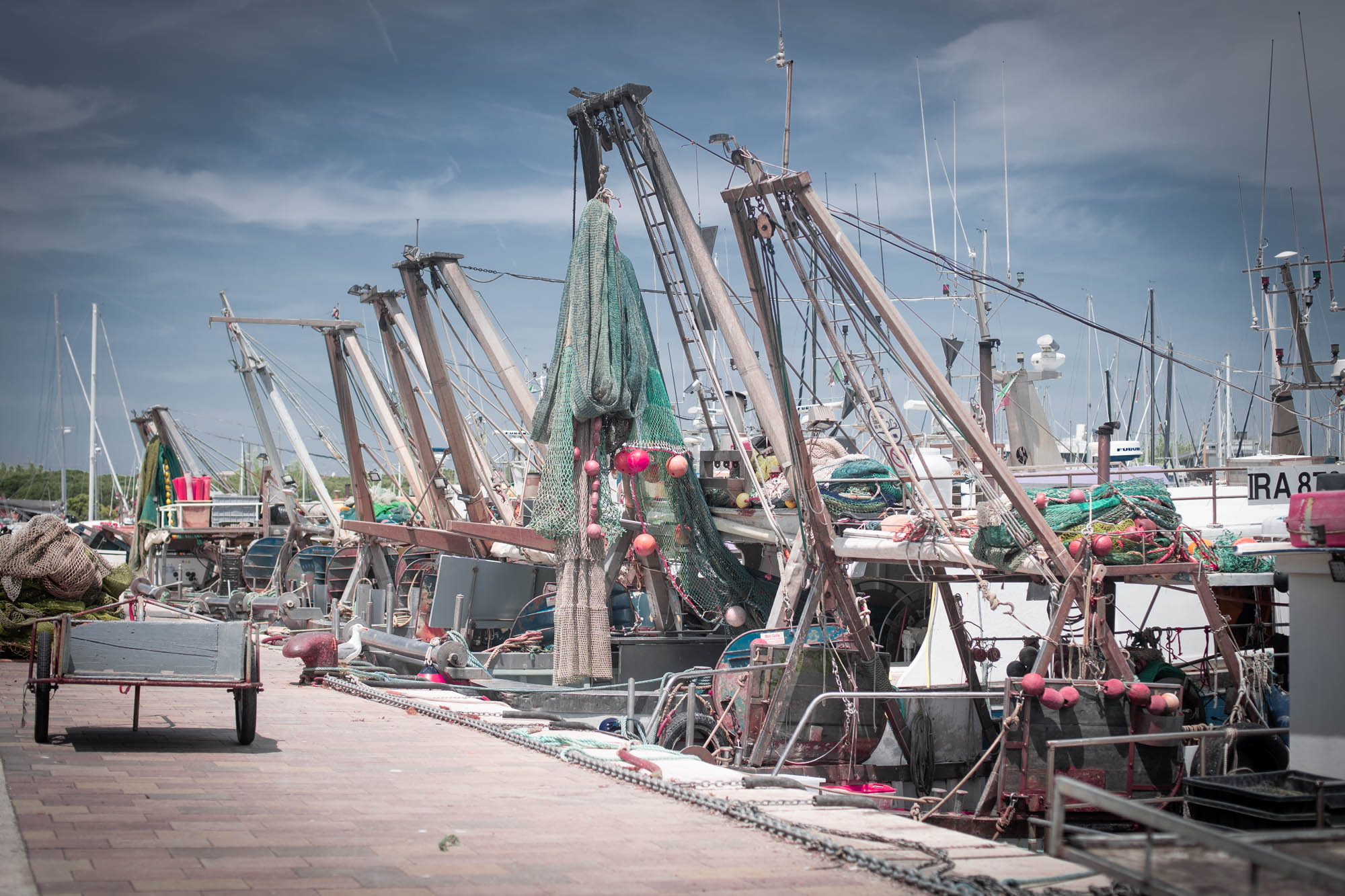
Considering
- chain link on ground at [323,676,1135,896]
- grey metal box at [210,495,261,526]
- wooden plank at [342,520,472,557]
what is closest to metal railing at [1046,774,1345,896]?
chain link on ground at [323,676,1135,896]

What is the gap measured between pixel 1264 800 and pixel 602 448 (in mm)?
9475

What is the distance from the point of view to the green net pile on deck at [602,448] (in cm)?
1427

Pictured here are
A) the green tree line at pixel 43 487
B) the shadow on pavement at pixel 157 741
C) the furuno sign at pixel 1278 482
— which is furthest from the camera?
the green tree line at pixel 43 487

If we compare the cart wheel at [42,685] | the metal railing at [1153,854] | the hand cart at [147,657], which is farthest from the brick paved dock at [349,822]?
the metal railing at [1153,854]

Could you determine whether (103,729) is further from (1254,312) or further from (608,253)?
(1254,312)

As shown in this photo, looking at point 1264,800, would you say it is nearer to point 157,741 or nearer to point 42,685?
point 157,741

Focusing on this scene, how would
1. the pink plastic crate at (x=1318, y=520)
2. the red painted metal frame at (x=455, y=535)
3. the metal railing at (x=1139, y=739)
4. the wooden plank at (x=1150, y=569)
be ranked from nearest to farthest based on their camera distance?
the pink plastic crate at (x=1318, y=520) → the metal railing at (x=1139, y=739) → the wooden plank at (x=1150, y=569) → the red painted metal frame at (x=455, y=535)

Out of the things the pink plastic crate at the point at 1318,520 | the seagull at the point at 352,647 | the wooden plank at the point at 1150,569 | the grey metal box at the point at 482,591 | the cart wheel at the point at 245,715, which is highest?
the pink plastic crate at the point at 1318,520

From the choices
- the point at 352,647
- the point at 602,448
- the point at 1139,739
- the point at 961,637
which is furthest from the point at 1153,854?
the point at 352,647

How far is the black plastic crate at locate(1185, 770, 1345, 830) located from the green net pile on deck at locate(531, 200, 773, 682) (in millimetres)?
8341

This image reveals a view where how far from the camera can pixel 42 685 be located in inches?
307

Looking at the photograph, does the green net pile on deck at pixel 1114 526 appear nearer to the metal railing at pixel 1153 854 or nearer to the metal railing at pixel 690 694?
Result: the metal railing at pixel 690 694

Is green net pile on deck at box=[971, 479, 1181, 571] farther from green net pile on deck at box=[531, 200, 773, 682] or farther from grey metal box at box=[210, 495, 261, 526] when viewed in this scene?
grey metal box at box=[210, 495, 261, 526]

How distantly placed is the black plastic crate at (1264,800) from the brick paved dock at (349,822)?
2.77 meters
